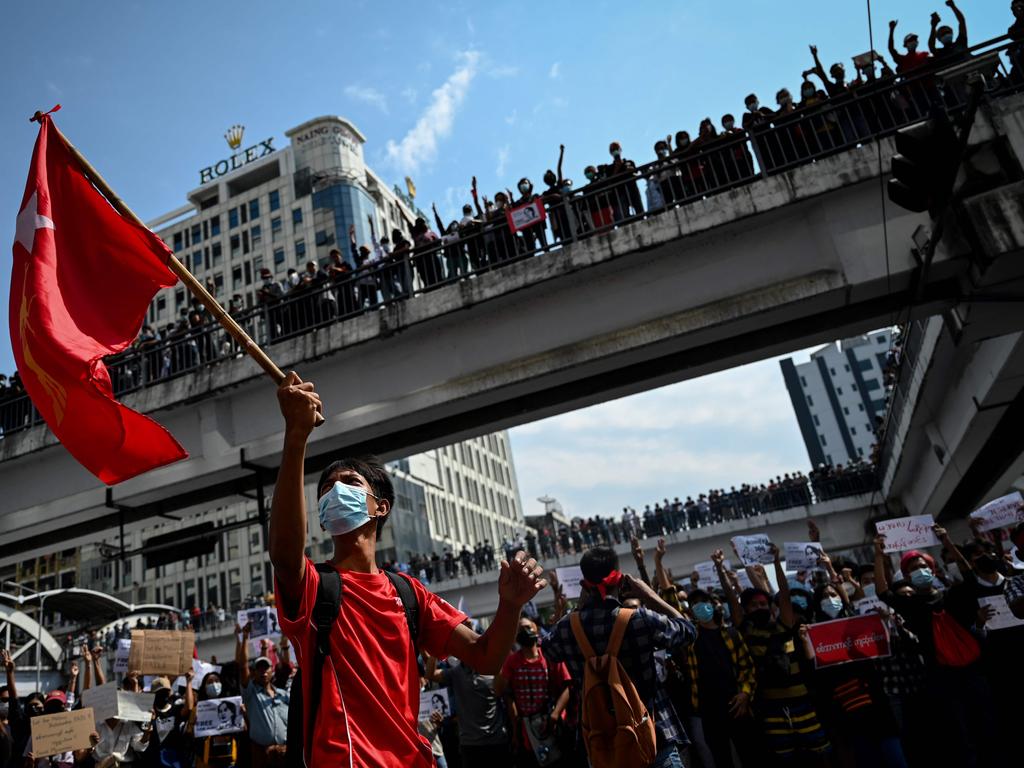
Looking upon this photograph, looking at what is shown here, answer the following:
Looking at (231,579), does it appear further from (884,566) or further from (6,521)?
(884,566)

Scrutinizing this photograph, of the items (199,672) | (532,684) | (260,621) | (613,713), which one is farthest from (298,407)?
(199,672)

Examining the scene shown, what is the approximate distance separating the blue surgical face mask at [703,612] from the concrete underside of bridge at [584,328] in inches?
163

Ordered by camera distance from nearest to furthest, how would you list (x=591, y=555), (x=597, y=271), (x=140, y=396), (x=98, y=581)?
(x=591, y=555) < (x=597, y=271) < (x=140, y=396) < (x=98, y=581)

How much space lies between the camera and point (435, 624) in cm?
308

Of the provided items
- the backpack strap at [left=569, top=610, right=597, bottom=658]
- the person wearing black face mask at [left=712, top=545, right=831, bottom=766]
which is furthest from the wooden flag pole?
the person wearing black face mask at [left=712, top=545, right=831, bottom=766]

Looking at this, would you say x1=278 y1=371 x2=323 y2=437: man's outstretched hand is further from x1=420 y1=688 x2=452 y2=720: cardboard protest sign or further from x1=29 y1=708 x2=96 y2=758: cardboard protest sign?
x1=29 y1=708 x2=96 y2=758: cardboard protest sign

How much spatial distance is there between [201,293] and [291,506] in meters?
1.38

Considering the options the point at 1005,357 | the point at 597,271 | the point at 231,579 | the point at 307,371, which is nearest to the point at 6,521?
the point at 307,371

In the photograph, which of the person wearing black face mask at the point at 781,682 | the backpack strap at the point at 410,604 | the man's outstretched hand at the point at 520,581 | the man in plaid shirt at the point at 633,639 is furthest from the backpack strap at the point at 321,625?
the person wearing black face mask at the point at 781,682

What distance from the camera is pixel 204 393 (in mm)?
12672

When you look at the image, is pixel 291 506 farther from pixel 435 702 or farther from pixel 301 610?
pixel 435 702

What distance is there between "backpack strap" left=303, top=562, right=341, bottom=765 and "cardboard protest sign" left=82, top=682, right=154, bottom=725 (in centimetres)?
691

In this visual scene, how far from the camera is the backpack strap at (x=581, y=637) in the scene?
4.91 metres

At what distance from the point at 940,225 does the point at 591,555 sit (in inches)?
245
